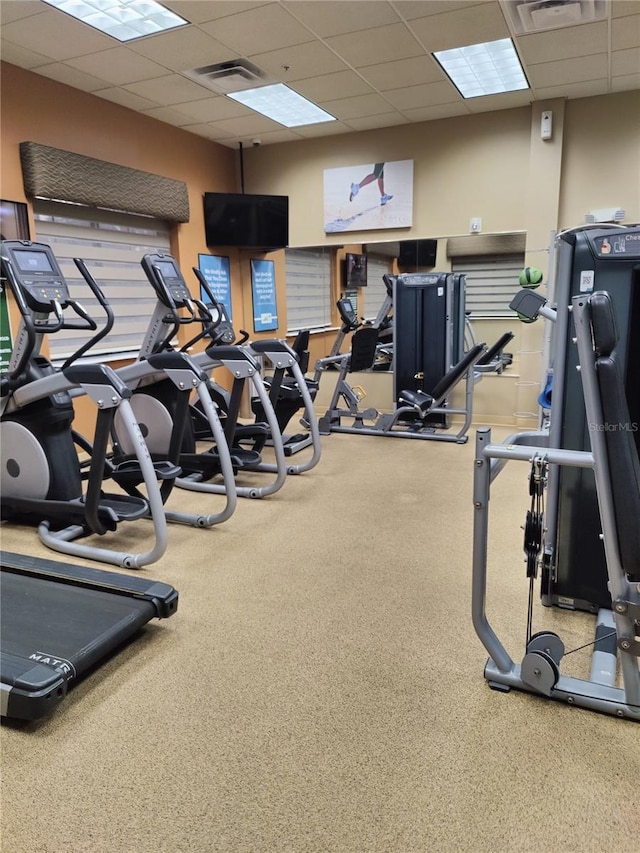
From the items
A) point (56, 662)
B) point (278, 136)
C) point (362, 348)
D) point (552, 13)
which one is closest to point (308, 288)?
point (278, 136)

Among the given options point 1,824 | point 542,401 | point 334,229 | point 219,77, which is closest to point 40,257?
point 219,77

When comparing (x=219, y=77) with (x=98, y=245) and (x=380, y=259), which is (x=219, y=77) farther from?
(x=380, y=259)

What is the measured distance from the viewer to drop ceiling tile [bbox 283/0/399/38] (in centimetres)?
342

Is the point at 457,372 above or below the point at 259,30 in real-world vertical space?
below

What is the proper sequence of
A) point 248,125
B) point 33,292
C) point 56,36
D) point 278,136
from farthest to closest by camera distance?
1. point 278,136
2. point 248,125
3. point 56,36
4. point 33,292

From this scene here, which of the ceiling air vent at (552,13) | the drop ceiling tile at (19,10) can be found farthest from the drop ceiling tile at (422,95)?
the drop ceiling tile at (19,10)

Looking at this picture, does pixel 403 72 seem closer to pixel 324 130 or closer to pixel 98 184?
pixel 324 130

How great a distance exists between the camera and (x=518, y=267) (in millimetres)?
5723

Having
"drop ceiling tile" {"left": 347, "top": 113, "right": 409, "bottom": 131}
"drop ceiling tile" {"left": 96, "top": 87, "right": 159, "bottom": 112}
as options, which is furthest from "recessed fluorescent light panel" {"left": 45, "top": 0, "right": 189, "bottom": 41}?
"drop ceiling tile" {"left": 347, "top": 113, "right": 409, "bottom": 131}

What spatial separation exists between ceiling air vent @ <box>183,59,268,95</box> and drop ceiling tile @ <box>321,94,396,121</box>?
0.84 metres

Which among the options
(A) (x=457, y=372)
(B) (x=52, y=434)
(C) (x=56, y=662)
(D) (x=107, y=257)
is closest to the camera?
(C) (x=56, y=662)

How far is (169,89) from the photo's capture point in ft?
15.4

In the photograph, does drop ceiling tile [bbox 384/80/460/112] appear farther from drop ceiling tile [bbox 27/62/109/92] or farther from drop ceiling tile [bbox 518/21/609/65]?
drop ceiling tile [bbox 27/62/109/92]

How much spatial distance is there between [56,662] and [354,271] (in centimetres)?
560
